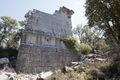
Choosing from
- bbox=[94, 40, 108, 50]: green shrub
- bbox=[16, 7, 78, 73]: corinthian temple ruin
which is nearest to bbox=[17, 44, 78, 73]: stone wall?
bbox=[16, 7, 78, 73]: corinthian temple ruin

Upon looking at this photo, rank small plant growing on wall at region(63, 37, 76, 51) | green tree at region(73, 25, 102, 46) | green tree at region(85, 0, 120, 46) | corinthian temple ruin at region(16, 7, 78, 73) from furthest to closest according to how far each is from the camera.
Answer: green tree at region(73, 25, 102, 46)
small plant growing on wall at region(63, 37, 76, 51)
corinthian temple ruin at region(16, 7, 78, 73)
green tree at region(85, 0, 120, 46)

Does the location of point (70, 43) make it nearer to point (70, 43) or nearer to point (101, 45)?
point (70, 43)

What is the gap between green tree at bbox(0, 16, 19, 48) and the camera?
3609 centimetres

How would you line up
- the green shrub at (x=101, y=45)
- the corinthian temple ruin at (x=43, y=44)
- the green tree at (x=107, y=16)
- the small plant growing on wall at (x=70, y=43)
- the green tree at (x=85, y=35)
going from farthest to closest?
the green tree at (x=85, y=35), the small plant growing on wall at (x=70, y=43), the corinthian temple ruin at (x=43, y=44), the green shrub at (x=101, y=45), the green tree at (x=107, y=16)

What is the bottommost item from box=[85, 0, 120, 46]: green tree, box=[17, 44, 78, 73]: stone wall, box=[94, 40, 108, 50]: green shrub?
box=[17, 44, 78, 73]: stone wall

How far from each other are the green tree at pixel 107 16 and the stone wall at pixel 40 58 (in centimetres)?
1379

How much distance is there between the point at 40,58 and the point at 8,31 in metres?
11.1

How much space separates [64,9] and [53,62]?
13896 millimetres

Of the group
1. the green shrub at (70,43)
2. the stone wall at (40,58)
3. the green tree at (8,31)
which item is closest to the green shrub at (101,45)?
the green shrub at (70,43)

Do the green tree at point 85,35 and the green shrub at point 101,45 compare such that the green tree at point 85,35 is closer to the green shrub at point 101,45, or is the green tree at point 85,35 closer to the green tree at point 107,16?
the green shrub at point 101,45

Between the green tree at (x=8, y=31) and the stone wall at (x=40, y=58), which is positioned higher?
the green tree at (x=8, y=31)

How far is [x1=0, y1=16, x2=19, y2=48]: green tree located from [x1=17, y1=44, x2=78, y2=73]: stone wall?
7.75 m

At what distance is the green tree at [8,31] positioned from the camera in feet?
118

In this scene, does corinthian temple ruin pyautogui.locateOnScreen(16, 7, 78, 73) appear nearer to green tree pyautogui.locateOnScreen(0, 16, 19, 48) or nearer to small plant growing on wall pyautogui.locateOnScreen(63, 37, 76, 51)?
small plant growing on wall pyautogui.locateOnScreen(63, 37, 76, 51)
